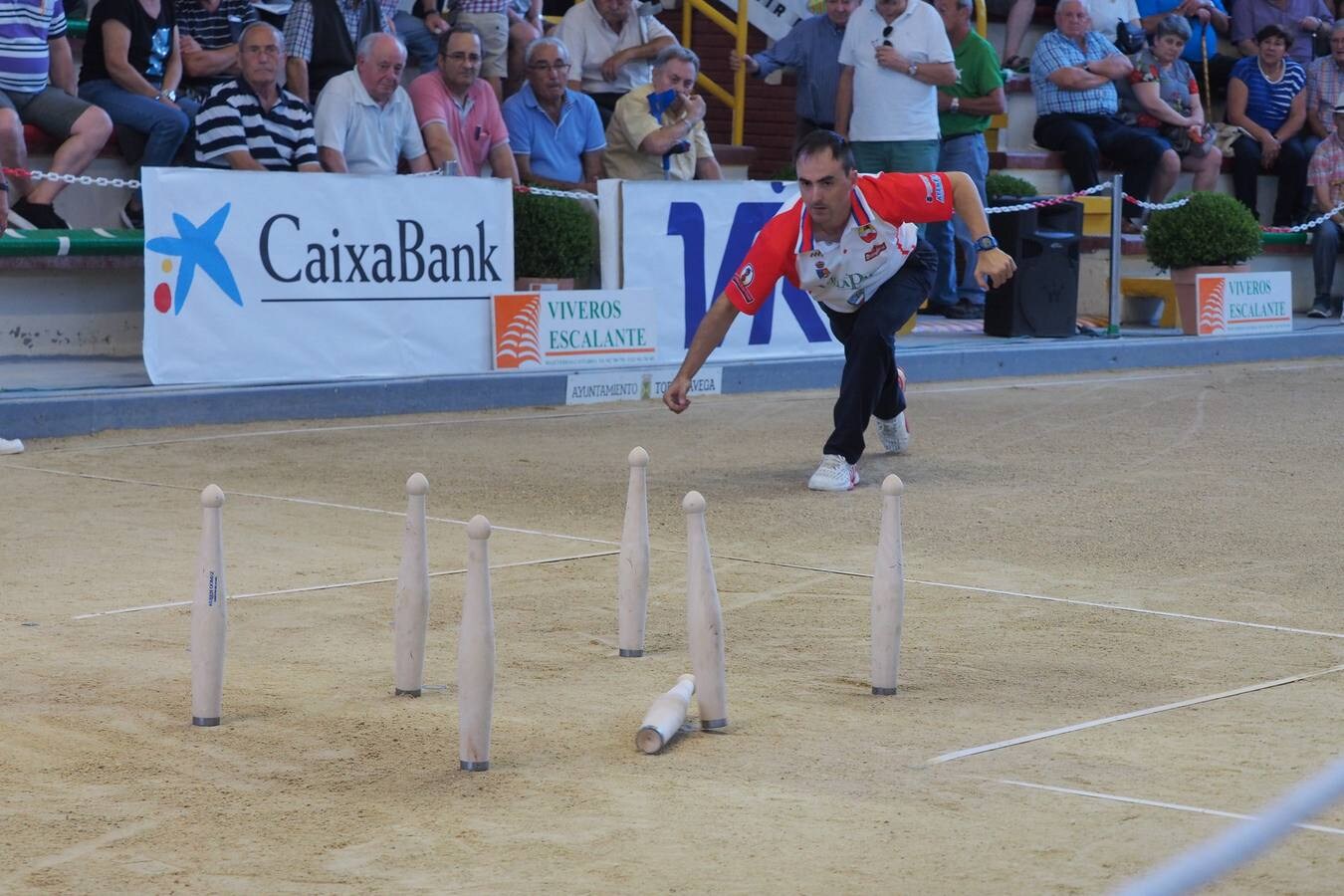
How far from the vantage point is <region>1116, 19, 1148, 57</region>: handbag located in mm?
18609

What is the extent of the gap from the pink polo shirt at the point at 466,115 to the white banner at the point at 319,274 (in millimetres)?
882

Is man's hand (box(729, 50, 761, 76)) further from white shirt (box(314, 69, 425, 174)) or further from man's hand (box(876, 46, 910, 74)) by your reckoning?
white shirt (box(314, 69, 425, 174))

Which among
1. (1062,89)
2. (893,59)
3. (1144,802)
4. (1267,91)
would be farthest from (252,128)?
(1267,91)

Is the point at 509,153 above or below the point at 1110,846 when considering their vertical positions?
above

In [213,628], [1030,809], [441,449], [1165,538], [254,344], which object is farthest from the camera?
[254,344]

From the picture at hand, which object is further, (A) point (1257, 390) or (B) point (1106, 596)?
(A) point (1257, 390)

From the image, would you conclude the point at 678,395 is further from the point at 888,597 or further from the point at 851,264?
the point at 888,597

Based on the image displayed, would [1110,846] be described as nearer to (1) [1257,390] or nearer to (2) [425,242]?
(2) [425,242]

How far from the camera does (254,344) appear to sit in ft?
38.6

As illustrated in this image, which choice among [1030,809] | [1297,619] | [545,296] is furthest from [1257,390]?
[1030,809]

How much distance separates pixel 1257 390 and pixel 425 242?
241 inches

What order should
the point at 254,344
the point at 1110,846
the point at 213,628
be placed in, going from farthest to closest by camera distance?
the point at 254,344 < the point at 213,628 < the point at 1110,846

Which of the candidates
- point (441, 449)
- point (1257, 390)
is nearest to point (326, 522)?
point (441, 449)

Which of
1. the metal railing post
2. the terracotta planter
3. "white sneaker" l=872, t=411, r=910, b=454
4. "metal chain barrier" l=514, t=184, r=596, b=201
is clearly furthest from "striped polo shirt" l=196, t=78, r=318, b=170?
the terracotta planter
